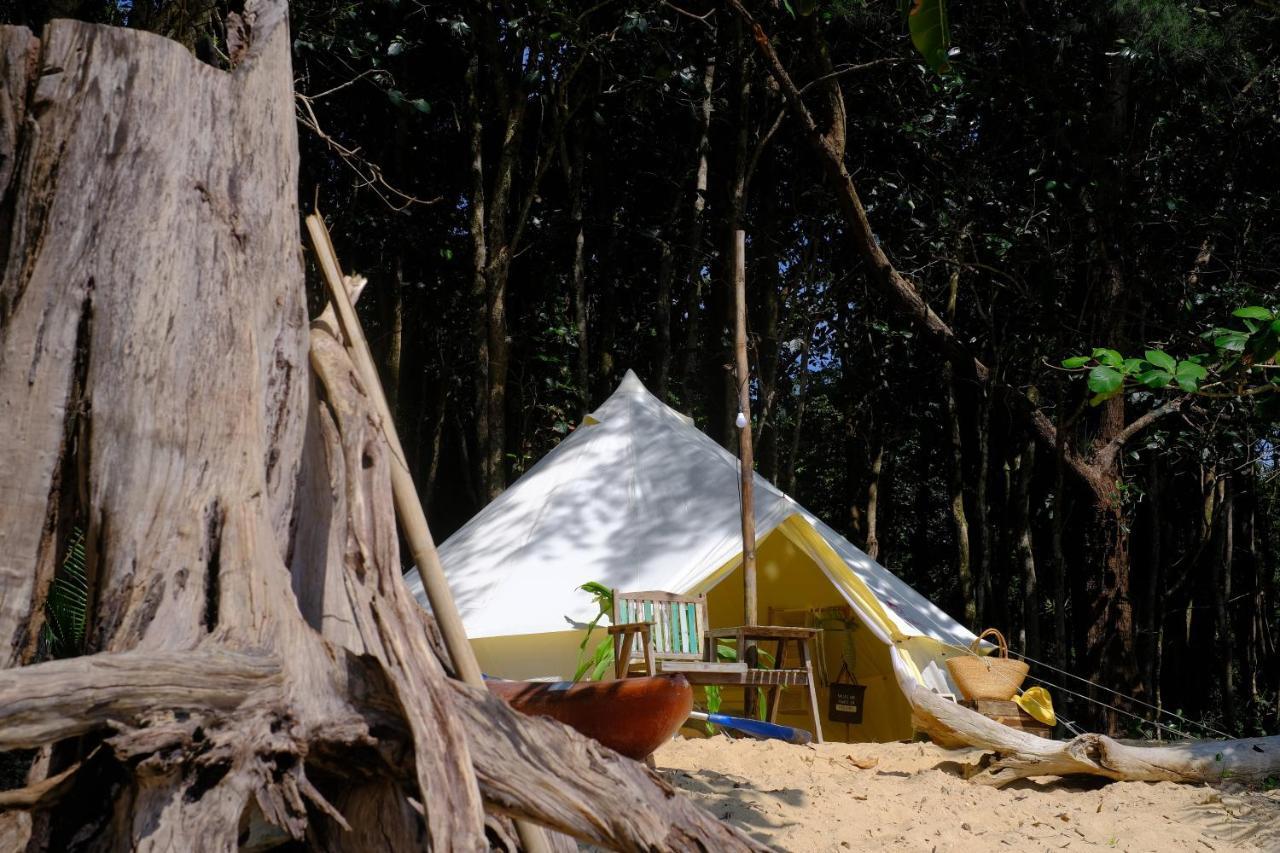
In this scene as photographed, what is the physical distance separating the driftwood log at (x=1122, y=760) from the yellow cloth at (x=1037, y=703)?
0.91m

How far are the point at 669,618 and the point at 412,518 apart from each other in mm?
3983

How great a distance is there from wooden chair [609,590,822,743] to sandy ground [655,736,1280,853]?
0.52m

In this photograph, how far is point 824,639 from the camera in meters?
8.21

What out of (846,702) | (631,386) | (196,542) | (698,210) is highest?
(698,210)

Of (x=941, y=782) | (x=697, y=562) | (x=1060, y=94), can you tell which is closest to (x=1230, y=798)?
(x=941, y=782)

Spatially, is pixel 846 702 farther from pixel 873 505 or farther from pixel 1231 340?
pixel 1231 340

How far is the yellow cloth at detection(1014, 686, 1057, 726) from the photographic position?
17.9 feet

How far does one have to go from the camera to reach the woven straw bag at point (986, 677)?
17.7ft

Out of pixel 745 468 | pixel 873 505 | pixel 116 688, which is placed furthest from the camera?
pixel 873 505

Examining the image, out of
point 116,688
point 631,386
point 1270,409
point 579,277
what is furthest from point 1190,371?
point 579,277

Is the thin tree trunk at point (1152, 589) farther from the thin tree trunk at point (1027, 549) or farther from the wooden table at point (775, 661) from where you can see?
the wooden table at point (775, 661)

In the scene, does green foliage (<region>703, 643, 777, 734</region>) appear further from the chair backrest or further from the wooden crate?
the wooden crate

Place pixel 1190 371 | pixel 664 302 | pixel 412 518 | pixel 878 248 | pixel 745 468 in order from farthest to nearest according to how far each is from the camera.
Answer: pixel 664 302
pixel 878 248
pixel 745 468
pixel 1190 371
pixel 412 518

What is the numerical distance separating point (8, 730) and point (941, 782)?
385 cm
